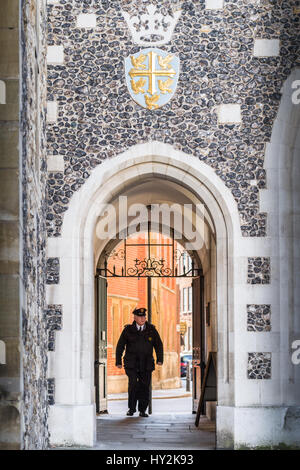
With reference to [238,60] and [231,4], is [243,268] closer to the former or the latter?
[238,60]

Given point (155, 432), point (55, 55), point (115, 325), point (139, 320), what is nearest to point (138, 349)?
point (139, 320)

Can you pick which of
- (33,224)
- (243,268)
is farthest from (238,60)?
(33,224)

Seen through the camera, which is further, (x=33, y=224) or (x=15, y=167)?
(x=33, y=224)

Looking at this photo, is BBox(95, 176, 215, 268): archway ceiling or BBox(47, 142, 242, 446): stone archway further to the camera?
BBox(95, 176, 215, 268): archway ceiling

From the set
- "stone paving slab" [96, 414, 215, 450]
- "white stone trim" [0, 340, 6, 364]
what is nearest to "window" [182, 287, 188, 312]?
"stone paving slab" [96, 414, 215, 450]

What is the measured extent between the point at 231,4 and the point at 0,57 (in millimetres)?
4610

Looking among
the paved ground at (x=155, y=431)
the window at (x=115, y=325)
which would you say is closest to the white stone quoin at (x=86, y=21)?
the paved ground at (x=155, y=431)

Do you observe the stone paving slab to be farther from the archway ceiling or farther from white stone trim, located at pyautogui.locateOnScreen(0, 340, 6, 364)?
white stone trim, located at pyautogui.locateOnScreen(0, 340, 6, 364)

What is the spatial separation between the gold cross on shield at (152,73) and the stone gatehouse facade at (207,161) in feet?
0.46

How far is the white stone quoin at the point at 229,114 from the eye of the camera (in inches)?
409

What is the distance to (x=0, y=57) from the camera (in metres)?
6.67

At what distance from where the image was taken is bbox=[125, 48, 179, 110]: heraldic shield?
10.4 metres

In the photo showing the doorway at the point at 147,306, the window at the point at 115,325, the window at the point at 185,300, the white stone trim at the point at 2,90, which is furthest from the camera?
the window at the point at 185,300

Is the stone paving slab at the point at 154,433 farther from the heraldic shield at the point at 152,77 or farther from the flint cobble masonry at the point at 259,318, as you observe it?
the heraldic shield at the point at 152,77
